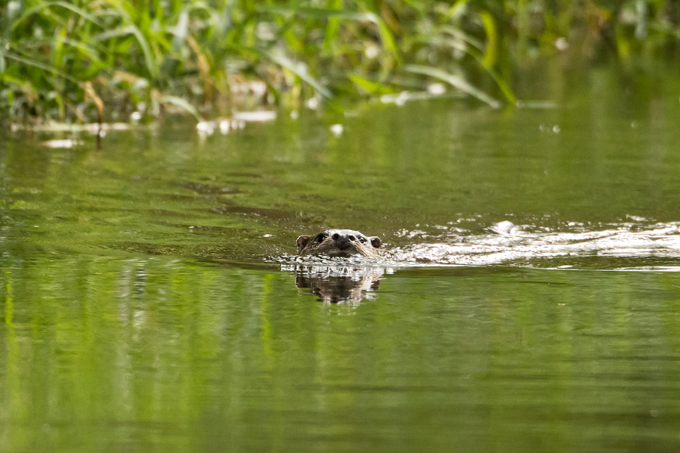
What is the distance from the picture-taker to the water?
248cm

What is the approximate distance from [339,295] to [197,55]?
5548 millimetres

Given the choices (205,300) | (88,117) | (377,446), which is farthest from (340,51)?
(377,446)

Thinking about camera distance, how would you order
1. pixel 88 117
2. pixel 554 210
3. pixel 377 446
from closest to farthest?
1. pixel 377 446
2. pixel 554 210
3. pixel 88 117

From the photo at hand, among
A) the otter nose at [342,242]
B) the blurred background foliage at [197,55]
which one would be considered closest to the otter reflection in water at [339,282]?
the otter nose at [342,242]

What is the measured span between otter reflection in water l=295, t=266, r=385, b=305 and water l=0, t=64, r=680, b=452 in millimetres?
24

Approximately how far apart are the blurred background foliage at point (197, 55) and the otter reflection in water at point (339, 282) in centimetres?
271

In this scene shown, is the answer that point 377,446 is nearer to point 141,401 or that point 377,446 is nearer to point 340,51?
point 141,401

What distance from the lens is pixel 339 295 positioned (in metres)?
4.07

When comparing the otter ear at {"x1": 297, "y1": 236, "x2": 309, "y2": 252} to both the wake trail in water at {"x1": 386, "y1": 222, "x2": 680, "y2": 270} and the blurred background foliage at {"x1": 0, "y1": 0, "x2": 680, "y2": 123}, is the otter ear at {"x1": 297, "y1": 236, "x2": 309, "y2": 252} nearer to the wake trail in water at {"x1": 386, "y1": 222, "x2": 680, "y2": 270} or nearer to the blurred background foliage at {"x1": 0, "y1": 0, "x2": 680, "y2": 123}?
the wake trail in water at {"x1": 386, "y1": 222, "x2": 680, "y2": 270}

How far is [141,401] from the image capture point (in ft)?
8.55

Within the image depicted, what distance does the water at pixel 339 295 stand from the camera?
2480 mm

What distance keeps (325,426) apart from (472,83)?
1022cm

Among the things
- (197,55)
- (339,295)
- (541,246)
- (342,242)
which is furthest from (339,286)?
(197,55)

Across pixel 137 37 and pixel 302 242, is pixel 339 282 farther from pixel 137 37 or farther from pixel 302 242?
pixel 137 37
